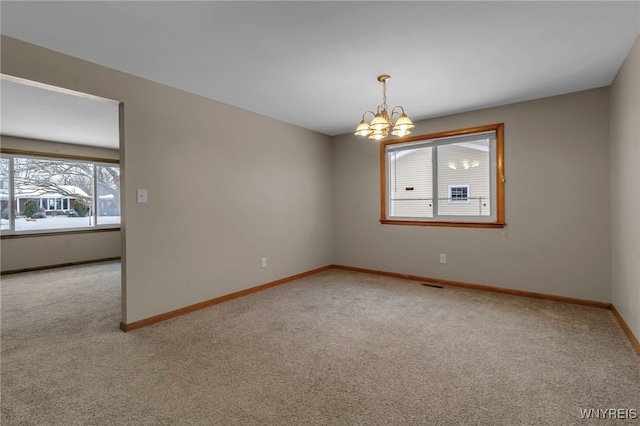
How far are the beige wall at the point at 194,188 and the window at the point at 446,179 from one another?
141 centimetres

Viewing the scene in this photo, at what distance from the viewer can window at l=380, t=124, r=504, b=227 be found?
A: 399 centimetres

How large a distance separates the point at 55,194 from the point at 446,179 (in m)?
7.15

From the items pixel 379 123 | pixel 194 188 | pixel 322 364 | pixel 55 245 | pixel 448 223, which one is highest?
pixel 379 123

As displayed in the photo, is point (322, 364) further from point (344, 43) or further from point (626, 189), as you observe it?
point (626, 189)

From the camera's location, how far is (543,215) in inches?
142

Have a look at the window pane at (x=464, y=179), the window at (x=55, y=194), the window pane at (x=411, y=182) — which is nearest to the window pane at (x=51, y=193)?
the window at (x=55, y=194)

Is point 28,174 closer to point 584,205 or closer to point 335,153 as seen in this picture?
point 335,153

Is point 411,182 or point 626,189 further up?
point 411,182

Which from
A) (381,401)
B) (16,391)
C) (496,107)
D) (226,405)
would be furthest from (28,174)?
(496,107)

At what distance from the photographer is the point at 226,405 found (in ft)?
5.75

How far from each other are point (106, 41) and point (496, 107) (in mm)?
4174

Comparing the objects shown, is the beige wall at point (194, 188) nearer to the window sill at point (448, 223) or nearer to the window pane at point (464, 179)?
the window sill at point (448, 223)

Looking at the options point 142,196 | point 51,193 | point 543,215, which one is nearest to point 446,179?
point 543,215

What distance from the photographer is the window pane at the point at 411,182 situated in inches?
180
